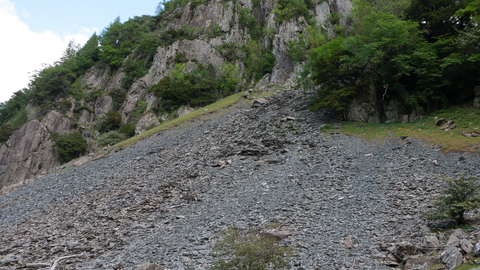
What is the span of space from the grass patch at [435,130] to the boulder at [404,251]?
36.4 ft

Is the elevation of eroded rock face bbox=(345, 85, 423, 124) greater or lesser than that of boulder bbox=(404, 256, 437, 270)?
greater

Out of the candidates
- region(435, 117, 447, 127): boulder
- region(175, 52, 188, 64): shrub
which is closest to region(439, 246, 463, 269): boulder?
region(435, 117, 447, 127): boulder

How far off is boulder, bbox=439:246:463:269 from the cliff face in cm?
3849

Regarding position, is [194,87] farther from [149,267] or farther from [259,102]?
[149,267]

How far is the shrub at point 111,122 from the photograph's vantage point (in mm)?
57156

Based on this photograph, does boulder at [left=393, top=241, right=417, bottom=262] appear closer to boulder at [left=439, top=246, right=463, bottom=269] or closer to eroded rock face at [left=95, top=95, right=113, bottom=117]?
boulder at [left=439, top=246, right=463, bottom=269]

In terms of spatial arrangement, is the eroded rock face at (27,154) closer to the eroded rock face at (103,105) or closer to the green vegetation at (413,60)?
the eroded rock face at (103,105)

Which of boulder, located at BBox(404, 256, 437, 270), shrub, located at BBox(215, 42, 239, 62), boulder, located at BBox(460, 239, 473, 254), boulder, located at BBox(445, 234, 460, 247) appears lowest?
boulder, located at BBox(404, 256, 437, 270)

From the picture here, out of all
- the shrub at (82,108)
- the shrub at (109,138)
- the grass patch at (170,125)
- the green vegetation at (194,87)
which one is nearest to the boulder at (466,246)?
the grass patch at (170,125)

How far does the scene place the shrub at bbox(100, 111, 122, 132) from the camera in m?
57.2

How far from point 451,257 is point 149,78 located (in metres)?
63.8

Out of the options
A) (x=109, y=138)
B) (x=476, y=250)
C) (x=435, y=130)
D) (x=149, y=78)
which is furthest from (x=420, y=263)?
(x=149, y=78)

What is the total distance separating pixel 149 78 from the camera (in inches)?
2454

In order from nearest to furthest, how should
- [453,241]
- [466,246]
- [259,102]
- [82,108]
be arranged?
[466,246], [453,241], [259,102], [82,108]
